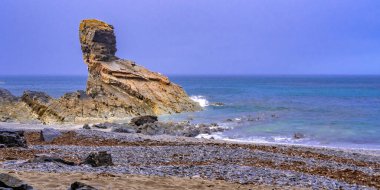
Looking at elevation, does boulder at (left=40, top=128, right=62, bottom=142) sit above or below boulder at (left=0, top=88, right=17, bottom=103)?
below

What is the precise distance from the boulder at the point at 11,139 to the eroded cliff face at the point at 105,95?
1055 inches

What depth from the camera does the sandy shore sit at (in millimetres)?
14219

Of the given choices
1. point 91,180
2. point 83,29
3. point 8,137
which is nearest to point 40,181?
point 91,180

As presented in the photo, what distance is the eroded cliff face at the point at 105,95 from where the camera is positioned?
164ft

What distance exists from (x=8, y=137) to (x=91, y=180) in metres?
10.1

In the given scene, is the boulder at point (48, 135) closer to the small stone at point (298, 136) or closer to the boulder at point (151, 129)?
the boulder at point (151, 129)

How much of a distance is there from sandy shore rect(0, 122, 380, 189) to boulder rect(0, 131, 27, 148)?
56 cm

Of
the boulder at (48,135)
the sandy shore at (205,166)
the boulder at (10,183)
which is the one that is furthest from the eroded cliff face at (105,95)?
the boulder at (10,183)

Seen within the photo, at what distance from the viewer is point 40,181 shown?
12422 mm

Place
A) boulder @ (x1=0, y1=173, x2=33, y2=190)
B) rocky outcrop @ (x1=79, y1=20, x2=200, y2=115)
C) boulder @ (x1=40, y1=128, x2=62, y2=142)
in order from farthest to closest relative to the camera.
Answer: rocky outcrop @ (x1=79, y1=20, x2=200, y2=115)
boulder @ (x1=40, y1=128, x2=62, y2=142)
boulder @ (x1=0, y1=173, x2=33, y2=190)

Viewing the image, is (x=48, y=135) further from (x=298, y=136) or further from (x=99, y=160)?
(x=298, y=136)

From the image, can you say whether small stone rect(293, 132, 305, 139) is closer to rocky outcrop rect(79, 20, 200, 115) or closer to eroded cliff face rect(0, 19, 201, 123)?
eroded cliff face rect(0, 19, 201, 123)

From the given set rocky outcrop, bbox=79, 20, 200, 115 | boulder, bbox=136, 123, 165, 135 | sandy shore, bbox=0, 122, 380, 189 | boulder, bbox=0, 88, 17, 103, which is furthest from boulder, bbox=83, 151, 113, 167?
rocky outcrop, bbox=79, 20, 200, 115

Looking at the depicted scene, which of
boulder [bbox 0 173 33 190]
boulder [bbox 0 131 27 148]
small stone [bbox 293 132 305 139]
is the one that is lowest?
small stone [bbox 293 132 305 139]
